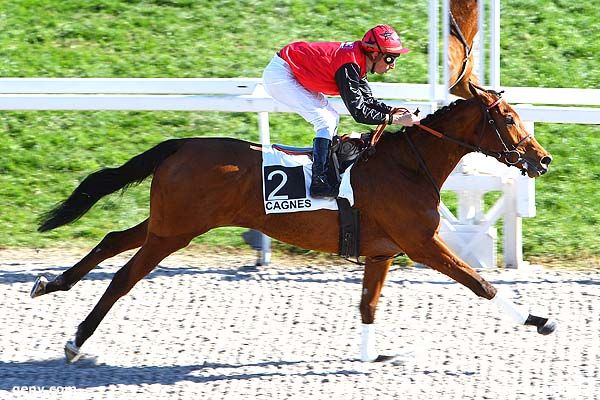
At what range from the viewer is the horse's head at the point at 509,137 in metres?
6.90

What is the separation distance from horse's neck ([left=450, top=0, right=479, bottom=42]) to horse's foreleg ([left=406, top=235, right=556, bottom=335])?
2920 millimetres

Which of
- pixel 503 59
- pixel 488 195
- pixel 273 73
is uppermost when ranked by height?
pixel 273 73

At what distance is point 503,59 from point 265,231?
202 inches

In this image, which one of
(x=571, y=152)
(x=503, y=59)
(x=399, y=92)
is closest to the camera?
(x=399, y=92)

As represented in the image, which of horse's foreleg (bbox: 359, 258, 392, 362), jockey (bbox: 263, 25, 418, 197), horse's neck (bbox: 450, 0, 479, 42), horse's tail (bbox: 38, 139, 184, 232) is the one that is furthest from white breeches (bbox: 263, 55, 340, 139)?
horse's neck (bbox: 450, 0, 479, 42)

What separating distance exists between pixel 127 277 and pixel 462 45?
3444 millimetres

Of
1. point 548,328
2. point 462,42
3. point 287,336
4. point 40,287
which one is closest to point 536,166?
point 548,328

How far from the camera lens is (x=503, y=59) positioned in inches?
456

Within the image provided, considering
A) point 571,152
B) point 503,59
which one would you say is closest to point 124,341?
point 571,152

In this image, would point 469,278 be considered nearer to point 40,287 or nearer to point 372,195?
point 372,195

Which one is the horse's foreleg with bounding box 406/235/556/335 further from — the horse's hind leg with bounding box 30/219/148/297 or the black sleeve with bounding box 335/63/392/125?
the horse's hind leg with bounding box 30/219/148/297

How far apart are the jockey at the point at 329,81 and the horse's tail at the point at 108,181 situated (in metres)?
0.75

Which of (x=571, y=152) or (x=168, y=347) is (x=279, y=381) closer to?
(x=168, y=347)

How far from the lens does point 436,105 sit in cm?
871
